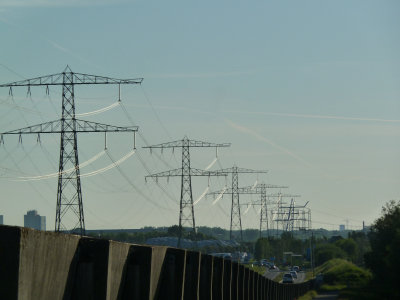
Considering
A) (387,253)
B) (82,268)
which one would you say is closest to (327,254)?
(387,253)

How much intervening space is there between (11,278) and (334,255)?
7146 inches

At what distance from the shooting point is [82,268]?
8969 millimetres

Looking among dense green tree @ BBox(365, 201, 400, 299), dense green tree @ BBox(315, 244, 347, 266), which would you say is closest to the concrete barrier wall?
dense green tree @ BBox(365, 201, 400, 299)

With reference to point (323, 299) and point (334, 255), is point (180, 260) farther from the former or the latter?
point (334, 255)

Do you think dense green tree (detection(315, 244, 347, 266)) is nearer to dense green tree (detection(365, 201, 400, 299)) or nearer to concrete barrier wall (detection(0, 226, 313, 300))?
dense green tree (detection(365, 201, 400, 299))

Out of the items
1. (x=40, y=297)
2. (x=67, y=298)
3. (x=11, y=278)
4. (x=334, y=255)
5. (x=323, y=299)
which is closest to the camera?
(x=11, y=278)

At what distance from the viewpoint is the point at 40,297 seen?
754cm

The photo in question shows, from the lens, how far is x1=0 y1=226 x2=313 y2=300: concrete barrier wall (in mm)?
6879

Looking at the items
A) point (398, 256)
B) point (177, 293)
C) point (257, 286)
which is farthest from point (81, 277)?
point (257, 286)

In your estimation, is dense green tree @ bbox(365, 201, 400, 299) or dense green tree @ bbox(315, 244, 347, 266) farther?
dense green tree @ bbox(315, 244, 347, 266)

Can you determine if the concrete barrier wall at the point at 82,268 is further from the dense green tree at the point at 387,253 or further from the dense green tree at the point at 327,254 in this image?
the dense green tree at the point at 327,254

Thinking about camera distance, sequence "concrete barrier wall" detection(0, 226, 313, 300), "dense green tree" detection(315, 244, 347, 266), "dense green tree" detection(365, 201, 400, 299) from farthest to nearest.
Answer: "dense green tree" detection(315, 244, 347, 266), "dense green tree" detection(365, 201, 400, 299), "concrete barrier wall" detection(0, 226, 313, 300)

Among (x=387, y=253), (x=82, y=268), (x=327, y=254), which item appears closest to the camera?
(x=82, y=268)

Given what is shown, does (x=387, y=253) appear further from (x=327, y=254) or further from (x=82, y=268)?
(x=327, y=254)
